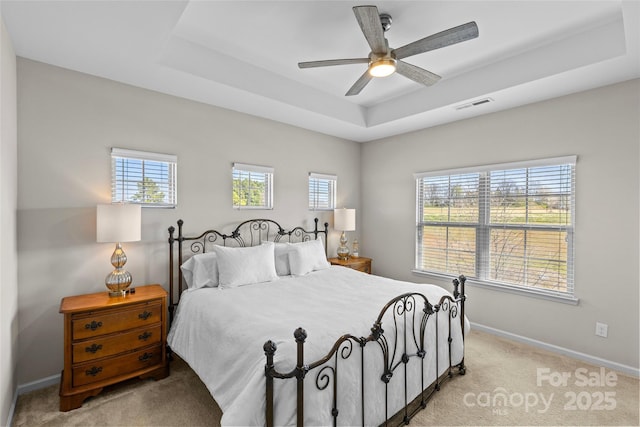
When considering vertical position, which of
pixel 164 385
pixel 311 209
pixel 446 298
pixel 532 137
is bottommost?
pixel 164 385

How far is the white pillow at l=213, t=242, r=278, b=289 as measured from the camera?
10.1ft

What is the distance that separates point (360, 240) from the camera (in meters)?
5.40

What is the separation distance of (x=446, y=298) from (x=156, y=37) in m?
3.12

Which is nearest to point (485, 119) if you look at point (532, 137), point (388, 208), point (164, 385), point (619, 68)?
point (532, 137)

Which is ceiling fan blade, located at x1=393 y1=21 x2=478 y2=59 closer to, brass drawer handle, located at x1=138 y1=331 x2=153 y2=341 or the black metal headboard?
the black metal headboard

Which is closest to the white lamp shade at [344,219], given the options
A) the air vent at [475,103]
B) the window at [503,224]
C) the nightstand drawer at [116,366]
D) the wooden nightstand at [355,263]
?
the wooden nightstand at [355,263]

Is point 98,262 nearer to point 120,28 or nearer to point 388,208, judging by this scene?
point 120,28

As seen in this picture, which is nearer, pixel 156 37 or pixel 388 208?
pixel 156 37

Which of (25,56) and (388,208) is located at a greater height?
(25,56)

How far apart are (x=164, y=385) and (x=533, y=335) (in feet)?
12.7

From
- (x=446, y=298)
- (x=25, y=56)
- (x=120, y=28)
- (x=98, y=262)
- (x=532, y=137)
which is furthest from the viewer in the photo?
(x=532, y=137)

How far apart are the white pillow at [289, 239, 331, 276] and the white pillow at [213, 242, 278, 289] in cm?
30

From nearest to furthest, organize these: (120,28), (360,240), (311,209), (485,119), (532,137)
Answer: (120,28) < (532,137) < (485,119) < (311,209) < (360,240)

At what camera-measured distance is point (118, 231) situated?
2.60 metres
